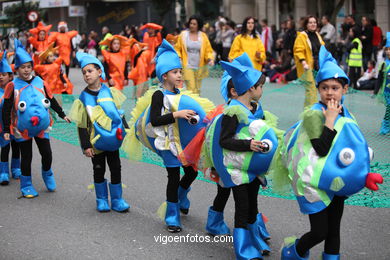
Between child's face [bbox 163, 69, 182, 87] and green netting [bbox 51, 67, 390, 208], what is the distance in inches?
64.2

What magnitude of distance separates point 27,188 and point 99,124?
1561 millimetres

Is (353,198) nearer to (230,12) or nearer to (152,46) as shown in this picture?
(152,46)

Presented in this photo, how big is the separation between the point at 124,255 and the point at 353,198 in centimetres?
231

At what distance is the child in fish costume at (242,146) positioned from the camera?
177 inches

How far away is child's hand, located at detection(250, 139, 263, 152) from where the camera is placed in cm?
440

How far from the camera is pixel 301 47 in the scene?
1046 cm

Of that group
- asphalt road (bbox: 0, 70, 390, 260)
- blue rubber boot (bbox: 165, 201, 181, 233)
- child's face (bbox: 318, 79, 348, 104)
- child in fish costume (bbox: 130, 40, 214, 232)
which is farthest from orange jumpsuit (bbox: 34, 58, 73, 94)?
child's face (bbox: 318, 79, 348, 104)

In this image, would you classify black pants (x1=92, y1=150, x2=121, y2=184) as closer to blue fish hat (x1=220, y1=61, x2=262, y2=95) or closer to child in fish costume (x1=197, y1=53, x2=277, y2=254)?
child in fish costume (x1=197, y1=53, x2=277, y2=254)

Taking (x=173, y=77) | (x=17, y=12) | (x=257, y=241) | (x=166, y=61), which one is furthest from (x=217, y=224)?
(x=17, y=12)

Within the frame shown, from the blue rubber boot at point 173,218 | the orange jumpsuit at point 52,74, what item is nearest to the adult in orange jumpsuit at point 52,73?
the orange jumpsuit at point 52,74

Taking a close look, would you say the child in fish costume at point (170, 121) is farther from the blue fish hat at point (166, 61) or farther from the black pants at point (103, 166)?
the black pants at point (103, 166)

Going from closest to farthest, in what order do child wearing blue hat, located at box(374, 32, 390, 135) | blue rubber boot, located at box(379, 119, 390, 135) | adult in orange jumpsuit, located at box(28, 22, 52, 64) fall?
child wearing blue hat, located at box(374, 32, 390, 135) < blue rubber boot, located at box(379, 119, 390, 135) < adult in orange jumpsuit, located at box(28, 22, 52, 64)

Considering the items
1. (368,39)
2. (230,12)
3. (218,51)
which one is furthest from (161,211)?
(230,12)

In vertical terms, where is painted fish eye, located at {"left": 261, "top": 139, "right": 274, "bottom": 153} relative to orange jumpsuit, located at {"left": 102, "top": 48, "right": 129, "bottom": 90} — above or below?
below
